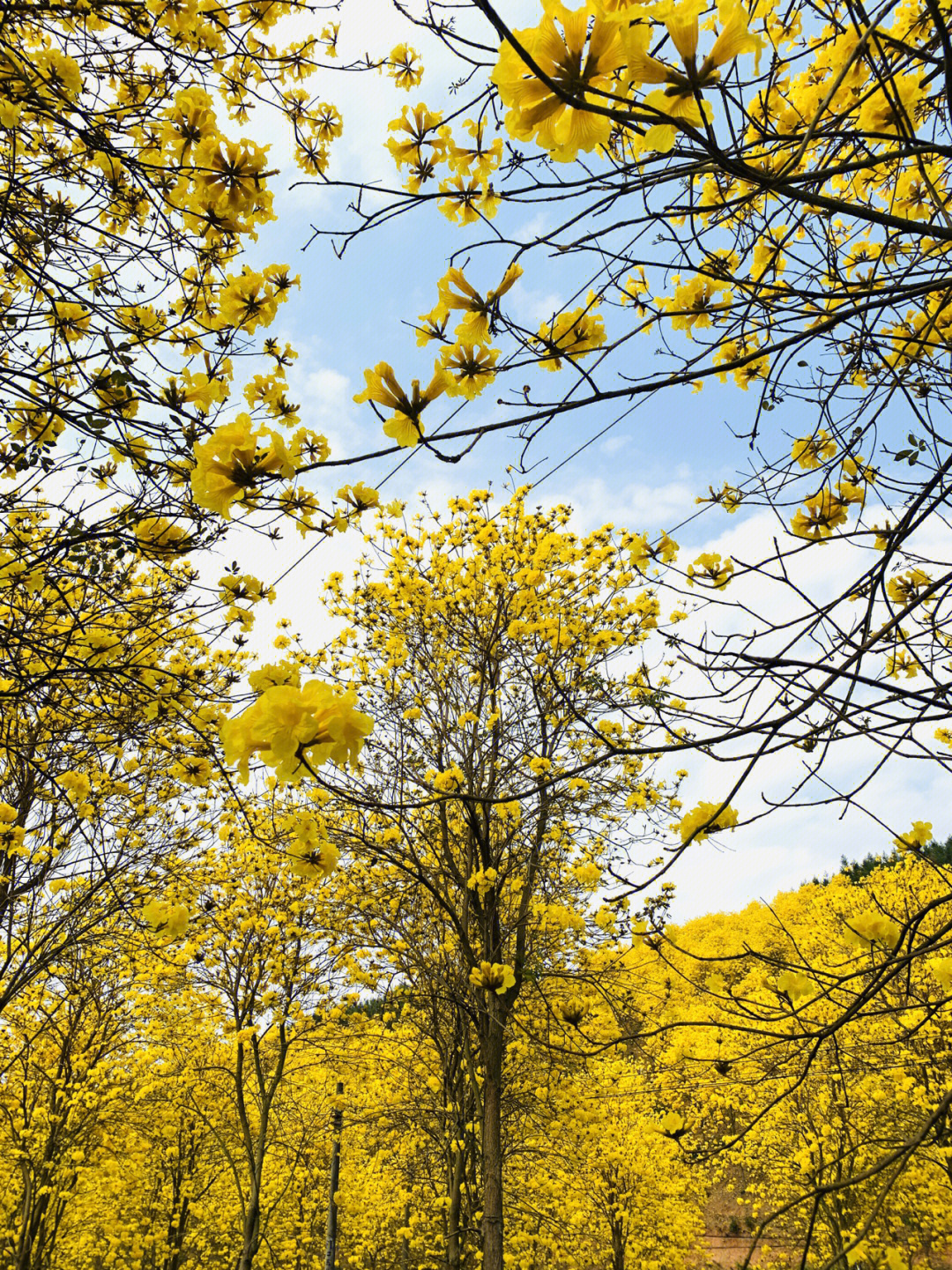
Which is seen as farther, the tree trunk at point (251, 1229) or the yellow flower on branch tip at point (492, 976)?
the tree trunk at point (251, 1229)

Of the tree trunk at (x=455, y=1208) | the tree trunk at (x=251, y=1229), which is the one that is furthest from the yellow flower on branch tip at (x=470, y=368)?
the tree trunk at (x=251, y=1229)

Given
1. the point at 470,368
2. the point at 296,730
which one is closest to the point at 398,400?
the point at 470,368

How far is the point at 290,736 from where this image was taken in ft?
3.66

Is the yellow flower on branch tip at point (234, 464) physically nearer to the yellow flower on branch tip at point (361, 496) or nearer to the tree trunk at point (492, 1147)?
the yellow flower on branch tip at point (361, 496)

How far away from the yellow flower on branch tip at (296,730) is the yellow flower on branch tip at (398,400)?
502 millimetres

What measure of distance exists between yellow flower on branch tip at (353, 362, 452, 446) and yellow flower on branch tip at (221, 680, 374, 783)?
0.50 meters

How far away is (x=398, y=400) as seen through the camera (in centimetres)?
133

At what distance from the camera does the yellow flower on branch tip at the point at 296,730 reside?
43.5 inches

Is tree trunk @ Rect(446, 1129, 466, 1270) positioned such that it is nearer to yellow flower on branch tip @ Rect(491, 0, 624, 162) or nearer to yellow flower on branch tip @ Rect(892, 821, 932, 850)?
yellow flower on branch tip @ Rect(892, 821, 932, 850)

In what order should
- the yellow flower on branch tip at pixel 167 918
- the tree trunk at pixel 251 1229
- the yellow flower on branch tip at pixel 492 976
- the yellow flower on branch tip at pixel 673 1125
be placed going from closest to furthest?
the yellow flower on branch tip at pixel 673 1125
the yellow flower on branch tip at pixel 167 918
the yellow flower on branch tip at pixel 492 976
the tree trunk at pixel 251 1229

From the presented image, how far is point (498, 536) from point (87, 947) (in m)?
6.57

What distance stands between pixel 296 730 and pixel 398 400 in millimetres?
654

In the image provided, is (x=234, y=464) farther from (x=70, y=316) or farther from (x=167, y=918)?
(x=167, y=918)

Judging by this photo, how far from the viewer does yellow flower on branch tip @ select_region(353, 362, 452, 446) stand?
4.29 ft
